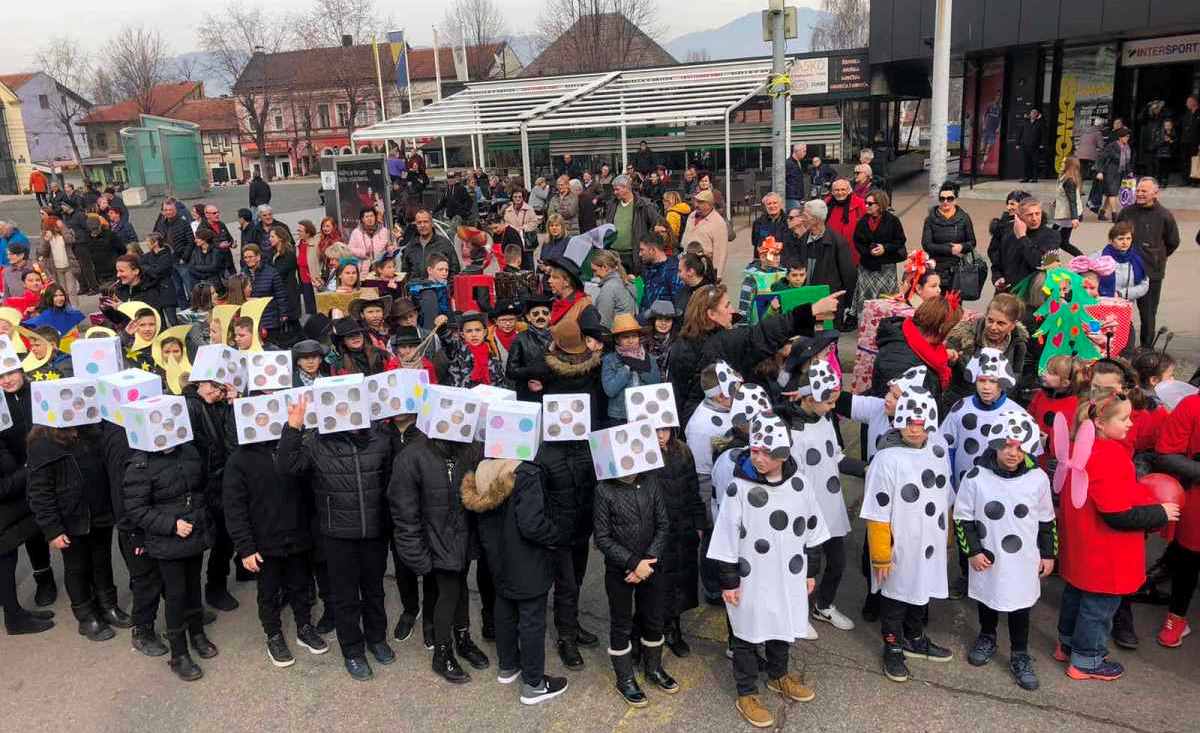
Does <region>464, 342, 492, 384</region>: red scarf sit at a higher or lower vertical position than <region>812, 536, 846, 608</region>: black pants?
higher

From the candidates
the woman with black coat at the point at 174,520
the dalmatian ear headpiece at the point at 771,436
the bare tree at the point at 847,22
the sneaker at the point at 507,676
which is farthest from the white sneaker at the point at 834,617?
the bare tree at the point at 847,22

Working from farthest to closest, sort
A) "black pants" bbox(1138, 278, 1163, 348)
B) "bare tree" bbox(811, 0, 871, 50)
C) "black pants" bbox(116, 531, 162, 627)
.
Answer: "bare tree" bbox(811, 0, 871, 50), "black pants" bbox(1138, 278, 1163, 348), "black pants" bbox(116, 531, 162, 627)

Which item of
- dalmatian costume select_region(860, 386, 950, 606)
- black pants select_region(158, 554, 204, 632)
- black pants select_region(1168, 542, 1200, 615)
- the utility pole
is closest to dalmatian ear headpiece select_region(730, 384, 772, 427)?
dalmatian costume select_region(860, 386, 950, 606)

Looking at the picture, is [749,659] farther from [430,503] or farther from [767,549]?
[430,503]

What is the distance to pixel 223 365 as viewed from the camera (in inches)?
213

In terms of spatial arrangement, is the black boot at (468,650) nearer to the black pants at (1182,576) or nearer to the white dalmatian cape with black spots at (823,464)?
the white dalmatian cape with black spots at (823,464)

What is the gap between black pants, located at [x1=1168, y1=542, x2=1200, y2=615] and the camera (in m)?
4.77

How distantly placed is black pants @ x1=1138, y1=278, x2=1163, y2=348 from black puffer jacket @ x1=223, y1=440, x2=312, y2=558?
8.00m

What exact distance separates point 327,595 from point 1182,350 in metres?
8.47

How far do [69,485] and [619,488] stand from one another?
3.34m

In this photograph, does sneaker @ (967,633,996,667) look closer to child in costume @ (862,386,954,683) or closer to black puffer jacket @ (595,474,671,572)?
child in costume @ (862,386,954,683)

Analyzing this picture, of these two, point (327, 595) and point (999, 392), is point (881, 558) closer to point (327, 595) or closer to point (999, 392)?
point (999, 392)

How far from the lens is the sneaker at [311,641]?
5188 mm

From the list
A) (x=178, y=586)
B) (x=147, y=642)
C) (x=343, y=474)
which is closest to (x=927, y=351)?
(x=343, y=474)
